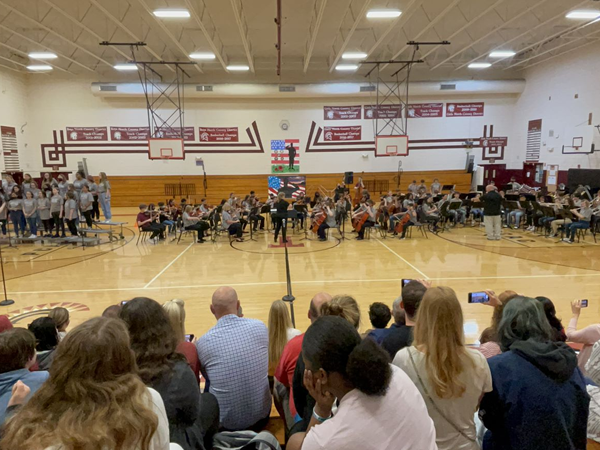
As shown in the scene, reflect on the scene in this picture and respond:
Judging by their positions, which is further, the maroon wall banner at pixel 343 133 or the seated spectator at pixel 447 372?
the maroon wall banner at pixel 343 133

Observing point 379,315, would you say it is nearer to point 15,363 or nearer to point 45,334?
point 15,363

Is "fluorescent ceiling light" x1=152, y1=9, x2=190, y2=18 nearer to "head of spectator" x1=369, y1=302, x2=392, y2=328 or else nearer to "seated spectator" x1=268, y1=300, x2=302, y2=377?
"seated spectator" x1=268, y1=300, x2=302, y2=377

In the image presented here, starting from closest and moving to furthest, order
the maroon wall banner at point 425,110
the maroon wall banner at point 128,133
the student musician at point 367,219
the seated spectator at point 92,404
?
the seated spectator at point 92,404 < the student musician at point 367,219 < the maroon wall banner at point 128,133 < the maroon wall banner at point 425,110

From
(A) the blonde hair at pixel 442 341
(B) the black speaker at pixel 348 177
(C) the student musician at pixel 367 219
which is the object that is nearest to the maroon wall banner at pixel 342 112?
(B) the black speaker at pixel 348 177

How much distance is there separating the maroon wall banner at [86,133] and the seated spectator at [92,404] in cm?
2101

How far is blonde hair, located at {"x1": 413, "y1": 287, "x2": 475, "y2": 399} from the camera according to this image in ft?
6.18

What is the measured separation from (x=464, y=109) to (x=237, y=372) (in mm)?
21489

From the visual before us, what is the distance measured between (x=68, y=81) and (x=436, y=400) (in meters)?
22.8

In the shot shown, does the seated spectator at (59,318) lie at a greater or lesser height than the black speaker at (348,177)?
lesser

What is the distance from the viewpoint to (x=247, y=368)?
2.61 meters

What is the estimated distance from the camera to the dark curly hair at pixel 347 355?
1.40 metres

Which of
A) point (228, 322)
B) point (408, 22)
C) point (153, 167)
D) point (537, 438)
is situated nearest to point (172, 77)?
point (153, 167)

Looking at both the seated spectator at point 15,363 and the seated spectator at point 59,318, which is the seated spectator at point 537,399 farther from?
the seated spectator at point 59,318

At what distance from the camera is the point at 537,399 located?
1812 millimetres
